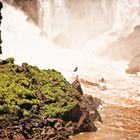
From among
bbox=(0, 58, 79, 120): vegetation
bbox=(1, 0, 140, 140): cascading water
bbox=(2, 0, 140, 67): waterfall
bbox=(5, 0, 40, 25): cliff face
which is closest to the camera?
bbox=(0, 58, 79, 120): vegetation

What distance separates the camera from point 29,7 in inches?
3130

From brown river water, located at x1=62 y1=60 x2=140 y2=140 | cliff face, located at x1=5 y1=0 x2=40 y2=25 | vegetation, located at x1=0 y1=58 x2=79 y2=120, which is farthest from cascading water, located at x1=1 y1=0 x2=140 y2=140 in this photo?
vegetation, located at x1=0 y1=58 x2=79 y2=120

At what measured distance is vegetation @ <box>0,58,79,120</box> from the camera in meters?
19.7

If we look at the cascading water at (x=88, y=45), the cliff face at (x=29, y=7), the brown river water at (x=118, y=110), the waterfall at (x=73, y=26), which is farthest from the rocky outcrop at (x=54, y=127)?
the cliff face at (x=29, y=7)

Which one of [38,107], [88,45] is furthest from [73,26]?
[38,107]

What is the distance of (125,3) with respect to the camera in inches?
4569

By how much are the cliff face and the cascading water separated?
4.14 feet

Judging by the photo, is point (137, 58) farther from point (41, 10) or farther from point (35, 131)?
point (35, 131)

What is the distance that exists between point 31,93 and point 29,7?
61.0 m

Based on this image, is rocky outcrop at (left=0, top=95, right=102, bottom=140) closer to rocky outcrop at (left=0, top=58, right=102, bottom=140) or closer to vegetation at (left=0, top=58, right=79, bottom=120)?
rocky outcrop at (left=0, top=58, right=102, bottom=140)

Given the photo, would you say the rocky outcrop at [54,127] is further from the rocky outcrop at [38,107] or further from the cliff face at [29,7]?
the cliff face at [29,7]

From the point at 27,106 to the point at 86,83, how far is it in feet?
70.8

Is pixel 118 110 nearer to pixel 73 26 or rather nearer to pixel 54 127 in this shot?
pixel 54 127

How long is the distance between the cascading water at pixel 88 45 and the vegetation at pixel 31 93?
8.64 ft
